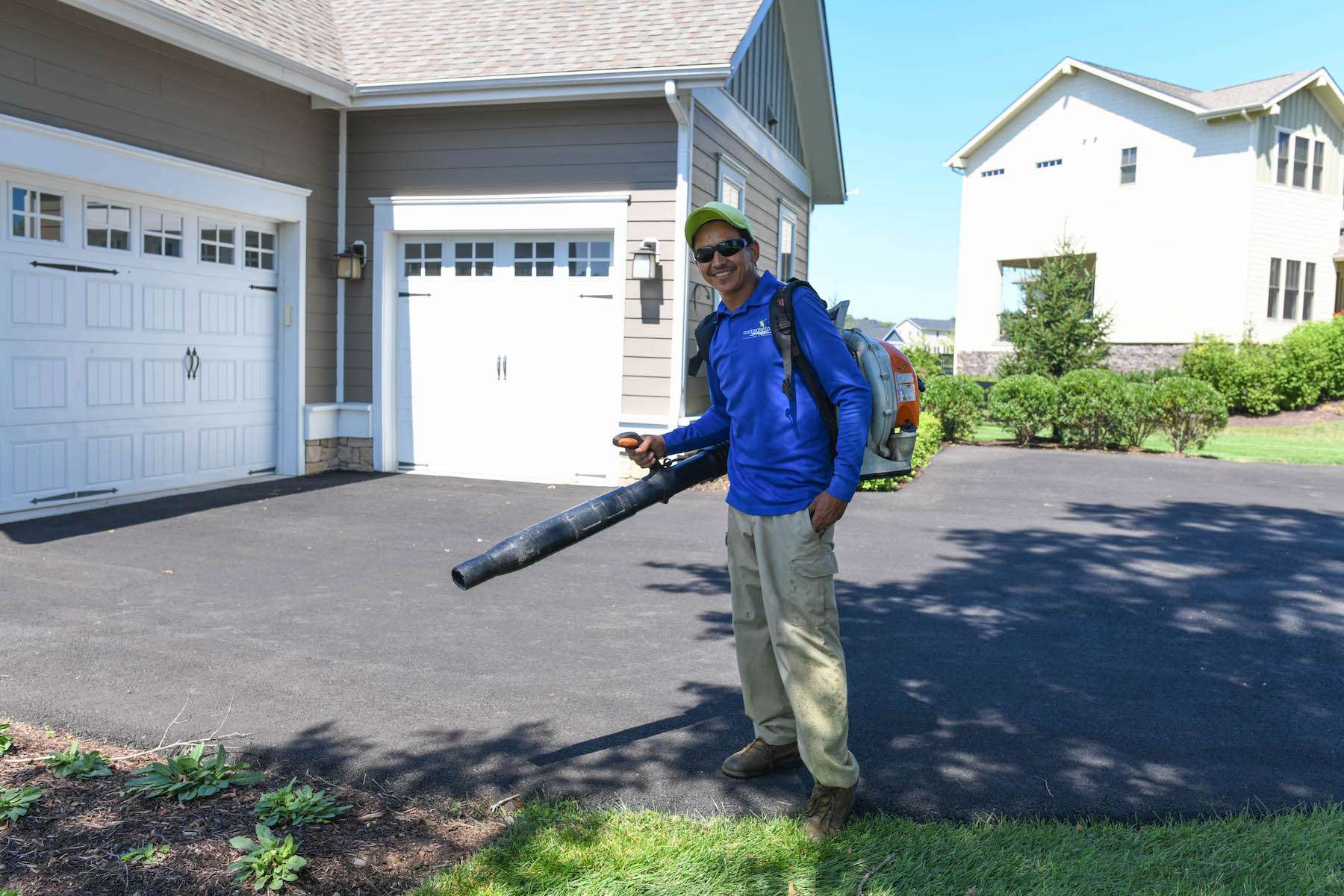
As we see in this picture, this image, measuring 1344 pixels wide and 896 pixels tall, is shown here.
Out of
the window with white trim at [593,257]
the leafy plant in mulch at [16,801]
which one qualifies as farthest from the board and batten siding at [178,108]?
the leafy plant in mulch at [16,801]

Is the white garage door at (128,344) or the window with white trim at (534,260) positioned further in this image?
the window with white trim at (534,260)

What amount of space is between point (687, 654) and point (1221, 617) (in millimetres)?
3251

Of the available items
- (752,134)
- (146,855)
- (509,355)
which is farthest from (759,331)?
(752,134)

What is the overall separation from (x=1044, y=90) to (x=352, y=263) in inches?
921

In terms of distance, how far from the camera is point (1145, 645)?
5.52 meters

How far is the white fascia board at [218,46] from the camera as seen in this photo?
8547 millimetres

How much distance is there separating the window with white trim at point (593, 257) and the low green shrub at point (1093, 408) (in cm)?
732

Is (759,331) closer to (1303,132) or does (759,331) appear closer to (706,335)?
(706,335)

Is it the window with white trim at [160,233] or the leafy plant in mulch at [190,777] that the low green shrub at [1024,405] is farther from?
the leafy plant in mulch at [190,777]

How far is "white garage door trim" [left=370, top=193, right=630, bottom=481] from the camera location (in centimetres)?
1100

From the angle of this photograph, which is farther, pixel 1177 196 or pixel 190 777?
pixel 1177 196

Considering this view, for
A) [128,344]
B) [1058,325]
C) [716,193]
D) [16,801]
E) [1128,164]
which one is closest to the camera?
[16,801]

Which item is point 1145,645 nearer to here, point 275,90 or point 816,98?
point 275,90

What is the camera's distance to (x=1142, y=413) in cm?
1448
